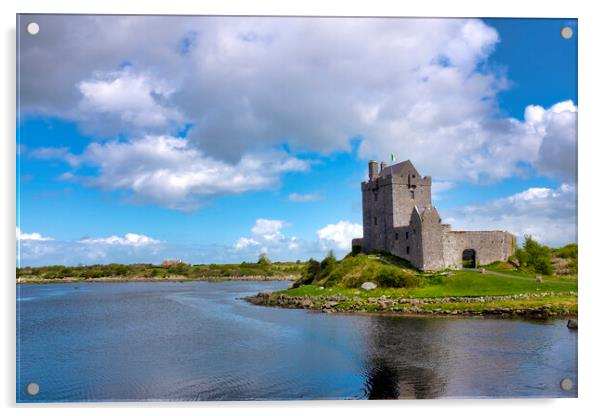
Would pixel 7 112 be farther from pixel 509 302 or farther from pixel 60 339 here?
pixel 509 302

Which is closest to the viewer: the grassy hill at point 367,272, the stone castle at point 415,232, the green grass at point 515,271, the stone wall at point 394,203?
the green grass at point 515,271

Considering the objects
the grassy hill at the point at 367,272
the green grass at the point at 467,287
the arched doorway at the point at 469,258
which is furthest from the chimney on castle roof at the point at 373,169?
the green grass at the point at 467,287

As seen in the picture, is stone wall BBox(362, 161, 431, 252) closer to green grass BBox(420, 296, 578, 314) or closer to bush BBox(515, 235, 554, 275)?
bush BBox(515, 235, 554, 275)

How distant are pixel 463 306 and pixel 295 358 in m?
14.7

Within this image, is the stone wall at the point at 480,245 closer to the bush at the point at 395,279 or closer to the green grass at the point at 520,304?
the bush at the point at 395,279

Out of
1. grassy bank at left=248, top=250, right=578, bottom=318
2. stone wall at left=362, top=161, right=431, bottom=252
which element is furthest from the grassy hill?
stone wall at left=362, top=161, right=431, bottom=252

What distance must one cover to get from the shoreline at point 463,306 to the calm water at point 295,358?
80.8 inches

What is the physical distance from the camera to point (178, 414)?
42.1 ft

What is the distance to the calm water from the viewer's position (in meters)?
15.4

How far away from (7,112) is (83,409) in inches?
306

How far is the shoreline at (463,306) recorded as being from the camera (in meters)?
28.5

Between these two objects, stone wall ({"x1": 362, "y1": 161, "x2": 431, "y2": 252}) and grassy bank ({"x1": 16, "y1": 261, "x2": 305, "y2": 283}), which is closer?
stone wall ({"x1": 362, "y1": 161, "x2": 431, "y2": 252})

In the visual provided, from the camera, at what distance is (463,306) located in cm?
3062

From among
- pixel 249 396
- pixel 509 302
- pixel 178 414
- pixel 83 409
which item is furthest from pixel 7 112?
pixel 509 302
